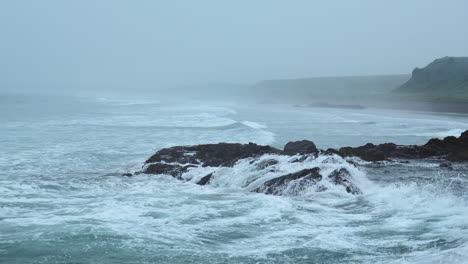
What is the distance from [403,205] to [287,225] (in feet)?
9.93

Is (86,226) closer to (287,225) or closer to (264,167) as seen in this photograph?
(287,225)

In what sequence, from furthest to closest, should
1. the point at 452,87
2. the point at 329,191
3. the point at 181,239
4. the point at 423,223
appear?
the point at 452,87, the point at 329,191, the point at 423,223, the point at 181,239

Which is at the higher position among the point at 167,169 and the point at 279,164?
the point at 279,164

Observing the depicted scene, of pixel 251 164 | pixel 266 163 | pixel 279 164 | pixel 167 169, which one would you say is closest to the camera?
pixel 279 164

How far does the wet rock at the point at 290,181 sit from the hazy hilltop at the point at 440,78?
88712 millimetres

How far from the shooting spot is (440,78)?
356 ft

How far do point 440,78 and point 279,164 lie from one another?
10345cm

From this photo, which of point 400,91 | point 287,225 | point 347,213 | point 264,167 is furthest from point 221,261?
point 400,91

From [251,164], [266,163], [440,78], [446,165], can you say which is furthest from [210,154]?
[440,78]

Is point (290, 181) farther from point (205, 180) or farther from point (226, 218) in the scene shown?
point (226, 218)

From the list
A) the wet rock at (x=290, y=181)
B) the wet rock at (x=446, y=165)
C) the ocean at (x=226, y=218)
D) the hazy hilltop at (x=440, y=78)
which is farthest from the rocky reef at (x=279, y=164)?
the hazy hilltop at (x=440, y=78)

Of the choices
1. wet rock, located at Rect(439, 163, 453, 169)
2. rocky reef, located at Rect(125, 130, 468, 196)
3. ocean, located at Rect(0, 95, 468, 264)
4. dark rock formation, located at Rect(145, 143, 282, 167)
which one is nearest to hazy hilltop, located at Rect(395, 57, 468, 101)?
rocky reef, located at Rect(125, 130, 468, 196)

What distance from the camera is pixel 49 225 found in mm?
9961

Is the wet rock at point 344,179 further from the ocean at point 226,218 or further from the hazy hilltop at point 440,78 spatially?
the hazy hilltop at point 440,78
